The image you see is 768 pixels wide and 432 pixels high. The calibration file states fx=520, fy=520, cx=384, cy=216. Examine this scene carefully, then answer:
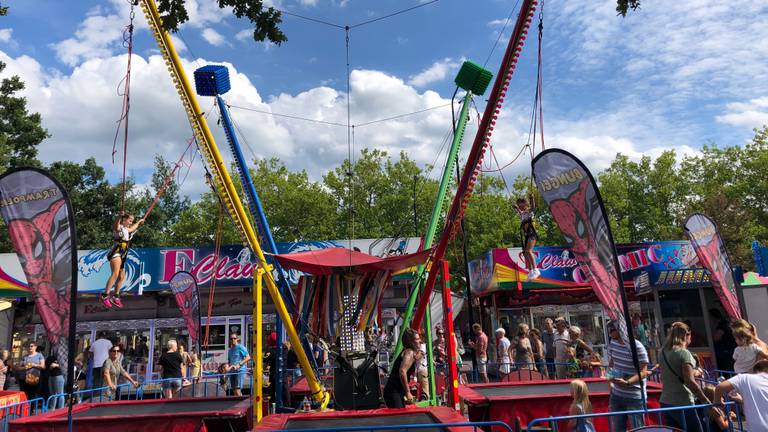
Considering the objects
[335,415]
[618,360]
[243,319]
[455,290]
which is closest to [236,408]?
[335,415]

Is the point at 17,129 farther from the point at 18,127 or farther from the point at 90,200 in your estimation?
the point at 90,200

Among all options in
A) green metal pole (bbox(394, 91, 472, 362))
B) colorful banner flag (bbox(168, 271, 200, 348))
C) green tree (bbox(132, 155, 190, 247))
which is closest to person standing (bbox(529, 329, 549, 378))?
green metal pole (bbox(394, 91, 472, 362))

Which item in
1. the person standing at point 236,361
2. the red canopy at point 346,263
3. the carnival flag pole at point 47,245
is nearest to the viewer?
the carnival flag pole at point 47,245

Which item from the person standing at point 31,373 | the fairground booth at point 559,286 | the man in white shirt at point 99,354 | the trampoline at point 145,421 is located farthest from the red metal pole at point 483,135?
the fairground booth at point 559,286

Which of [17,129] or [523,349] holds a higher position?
[17,129]

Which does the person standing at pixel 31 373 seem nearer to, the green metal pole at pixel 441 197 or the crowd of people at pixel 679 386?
the green metal pole at pixel 441 197

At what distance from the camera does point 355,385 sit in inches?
299

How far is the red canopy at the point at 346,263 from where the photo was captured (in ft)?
26.1

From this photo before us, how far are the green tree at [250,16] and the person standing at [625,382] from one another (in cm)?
517

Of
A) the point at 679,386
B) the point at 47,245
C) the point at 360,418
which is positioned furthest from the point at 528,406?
the point at 47,245

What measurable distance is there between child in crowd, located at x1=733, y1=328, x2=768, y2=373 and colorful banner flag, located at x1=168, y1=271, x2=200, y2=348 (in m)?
10.3

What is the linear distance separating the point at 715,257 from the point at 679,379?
213 inches

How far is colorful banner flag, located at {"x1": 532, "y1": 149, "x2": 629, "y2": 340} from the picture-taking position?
545 centimetres

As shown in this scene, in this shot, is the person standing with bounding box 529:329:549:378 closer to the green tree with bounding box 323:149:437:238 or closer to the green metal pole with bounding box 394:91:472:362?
the green metal pole with bounding box 394:91:472:362
